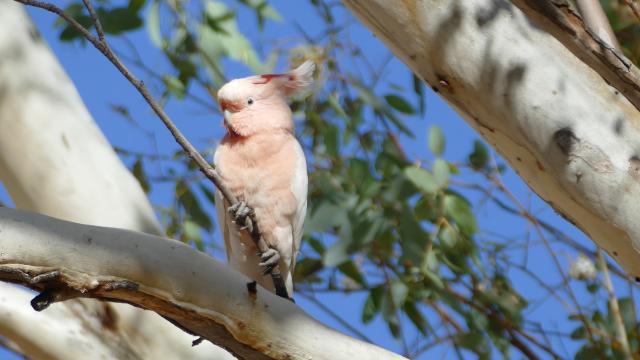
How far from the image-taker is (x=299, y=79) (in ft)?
8.00

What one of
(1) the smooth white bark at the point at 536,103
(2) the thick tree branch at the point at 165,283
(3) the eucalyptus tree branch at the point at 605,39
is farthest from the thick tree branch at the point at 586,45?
(2) the thick tree branch at the point at 165,283

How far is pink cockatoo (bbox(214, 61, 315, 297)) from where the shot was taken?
2.25 meters

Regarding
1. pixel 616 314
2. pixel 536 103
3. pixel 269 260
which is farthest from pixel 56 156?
pixel 616 314

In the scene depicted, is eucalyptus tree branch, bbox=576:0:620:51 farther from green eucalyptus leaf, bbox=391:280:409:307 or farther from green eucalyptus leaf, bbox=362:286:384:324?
green eucalyptus leaf, bbox=362:286:384:324

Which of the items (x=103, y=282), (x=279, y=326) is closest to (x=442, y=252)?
(x=279, y=326)

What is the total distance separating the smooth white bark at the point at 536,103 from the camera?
5.07 feet

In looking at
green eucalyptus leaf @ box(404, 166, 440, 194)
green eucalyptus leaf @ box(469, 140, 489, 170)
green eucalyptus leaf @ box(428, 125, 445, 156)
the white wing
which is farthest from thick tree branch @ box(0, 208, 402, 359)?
green eucalyptus leaf @ box(469, 140, 489, 170)

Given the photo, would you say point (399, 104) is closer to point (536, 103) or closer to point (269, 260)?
point (269, 260)

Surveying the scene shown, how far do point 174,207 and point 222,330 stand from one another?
1.73 metres

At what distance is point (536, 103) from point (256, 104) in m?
0.91

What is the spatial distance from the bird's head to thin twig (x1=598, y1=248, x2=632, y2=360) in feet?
3.11

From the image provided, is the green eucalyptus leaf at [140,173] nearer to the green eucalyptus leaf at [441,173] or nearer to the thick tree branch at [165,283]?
the green eucalyptus leaf at [441,173]

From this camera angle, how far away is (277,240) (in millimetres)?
2285

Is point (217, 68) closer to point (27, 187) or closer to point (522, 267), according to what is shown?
point (27, 187)
